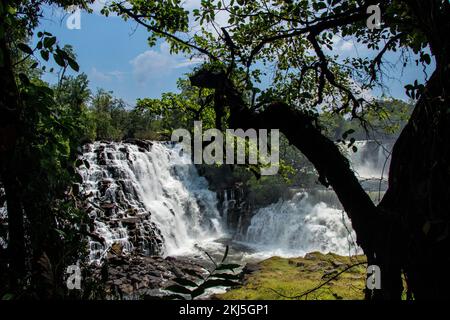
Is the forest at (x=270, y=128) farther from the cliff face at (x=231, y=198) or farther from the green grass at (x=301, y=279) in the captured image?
the cliff face at (x=231, y=198)

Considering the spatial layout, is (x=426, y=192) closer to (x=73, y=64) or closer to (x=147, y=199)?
(x=73, y=64)

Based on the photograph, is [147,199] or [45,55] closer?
[45,55]

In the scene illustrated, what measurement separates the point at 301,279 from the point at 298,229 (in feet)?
27.5

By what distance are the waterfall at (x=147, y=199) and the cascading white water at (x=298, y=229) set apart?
2.68m

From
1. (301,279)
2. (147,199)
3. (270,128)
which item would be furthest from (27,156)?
(147,199)

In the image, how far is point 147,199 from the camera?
18.5 meters

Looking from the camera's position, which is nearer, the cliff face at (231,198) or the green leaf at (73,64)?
Answer: the green leaf at (73,64)

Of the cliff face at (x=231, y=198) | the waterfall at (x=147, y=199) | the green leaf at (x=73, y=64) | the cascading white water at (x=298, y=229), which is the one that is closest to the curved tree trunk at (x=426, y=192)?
the green leaf at (x=73, y=64)

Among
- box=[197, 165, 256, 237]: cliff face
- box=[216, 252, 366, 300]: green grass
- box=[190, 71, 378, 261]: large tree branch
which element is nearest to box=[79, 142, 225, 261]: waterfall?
box=[197, 165, 256, 237]: cliff face

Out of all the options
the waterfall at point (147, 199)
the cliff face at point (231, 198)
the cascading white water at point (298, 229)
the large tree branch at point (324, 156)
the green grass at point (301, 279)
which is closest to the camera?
the large tree branch at point (324, 156)

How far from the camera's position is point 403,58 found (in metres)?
4.16

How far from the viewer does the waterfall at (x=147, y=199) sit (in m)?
15.5

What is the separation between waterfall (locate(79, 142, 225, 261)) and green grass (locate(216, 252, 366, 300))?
19.6 feet
